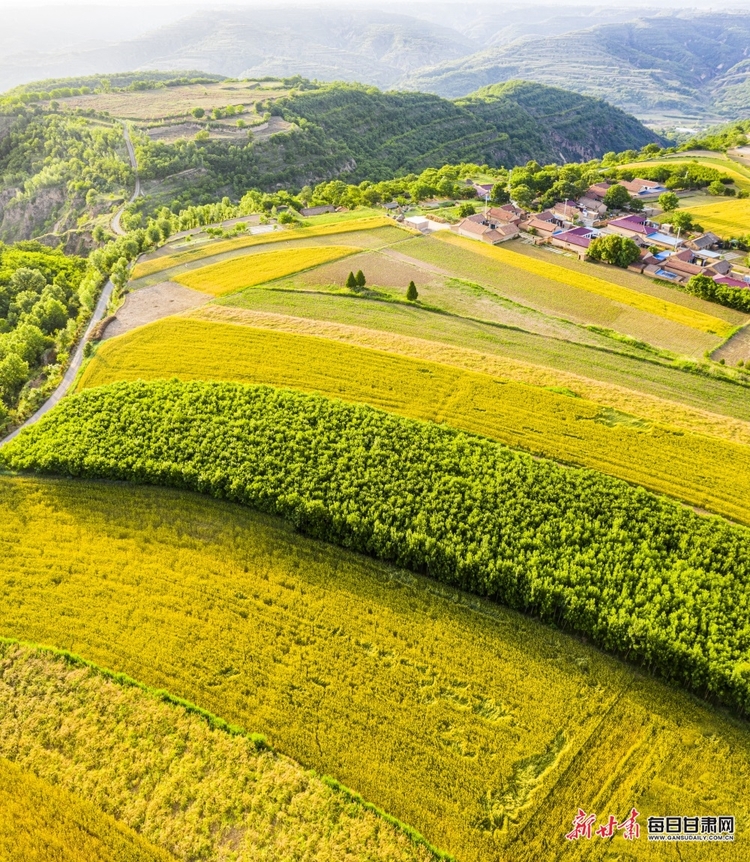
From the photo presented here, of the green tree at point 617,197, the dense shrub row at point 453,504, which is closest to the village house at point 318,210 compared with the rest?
the green tree at point 617,197


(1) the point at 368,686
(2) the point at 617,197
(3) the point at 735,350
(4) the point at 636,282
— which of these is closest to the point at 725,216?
(2) the point at 617,197

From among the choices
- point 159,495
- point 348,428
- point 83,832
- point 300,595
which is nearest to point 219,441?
point 159,495

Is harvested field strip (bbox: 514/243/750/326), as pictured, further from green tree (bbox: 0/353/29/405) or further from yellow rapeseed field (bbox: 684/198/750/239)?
green tree (bbox: 0/353/29/405)

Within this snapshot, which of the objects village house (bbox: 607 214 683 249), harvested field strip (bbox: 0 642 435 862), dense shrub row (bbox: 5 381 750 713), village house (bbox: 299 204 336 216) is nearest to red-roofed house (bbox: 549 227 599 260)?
village house (bbox: 607 214 683 249)

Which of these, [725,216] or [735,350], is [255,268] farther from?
[725,216]

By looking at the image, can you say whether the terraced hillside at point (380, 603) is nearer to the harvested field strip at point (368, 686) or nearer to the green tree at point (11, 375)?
the harvested field strip at point (368, 686)

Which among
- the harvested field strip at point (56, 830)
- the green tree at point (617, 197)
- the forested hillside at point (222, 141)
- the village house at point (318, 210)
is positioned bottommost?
the harvested field strip at point (56, 830)
